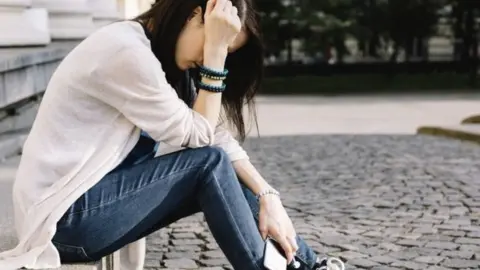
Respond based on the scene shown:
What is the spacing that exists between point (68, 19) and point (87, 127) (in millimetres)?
7455

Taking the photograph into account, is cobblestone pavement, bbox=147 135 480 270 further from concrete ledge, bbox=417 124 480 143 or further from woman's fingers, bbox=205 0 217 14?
woman's fingers, bbox=205 0 217 14

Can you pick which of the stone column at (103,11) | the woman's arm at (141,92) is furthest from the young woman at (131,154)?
the stone column at (103,11)

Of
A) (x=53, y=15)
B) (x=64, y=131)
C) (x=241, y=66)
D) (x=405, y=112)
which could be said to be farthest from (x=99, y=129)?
(x=405, y=112)

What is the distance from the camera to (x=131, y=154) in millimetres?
2857

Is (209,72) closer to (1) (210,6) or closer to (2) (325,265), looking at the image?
(1) (210,6)

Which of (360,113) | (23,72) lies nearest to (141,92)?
(23,72)

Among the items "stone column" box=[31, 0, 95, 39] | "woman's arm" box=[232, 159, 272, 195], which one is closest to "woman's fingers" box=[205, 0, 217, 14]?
"woman's arm" box=[232, 159, 272, 195]

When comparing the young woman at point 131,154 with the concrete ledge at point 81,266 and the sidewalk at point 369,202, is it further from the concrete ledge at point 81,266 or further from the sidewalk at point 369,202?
the sidewalk at point 369,202

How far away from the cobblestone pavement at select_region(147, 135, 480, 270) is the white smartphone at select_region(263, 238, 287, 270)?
4.22 feet

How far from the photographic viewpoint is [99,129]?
8.69 ft

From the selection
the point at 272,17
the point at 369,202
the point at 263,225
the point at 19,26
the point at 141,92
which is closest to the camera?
the point at 141,92

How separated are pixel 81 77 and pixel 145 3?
42.9ft

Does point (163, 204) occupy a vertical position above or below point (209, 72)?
below

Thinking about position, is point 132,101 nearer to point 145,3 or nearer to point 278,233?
point 278,233
